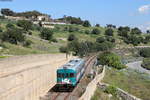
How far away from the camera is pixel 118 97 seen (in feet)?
125

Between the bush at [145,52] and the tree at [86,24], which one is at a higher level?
Answer: the tree at [86,24]

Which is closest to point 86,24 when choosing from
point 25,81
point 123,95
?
point 123,95

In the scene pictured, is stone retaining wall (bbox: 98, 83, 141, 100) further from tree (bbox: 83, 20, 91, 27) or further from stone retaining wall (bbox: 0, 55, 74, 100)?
tree (bbox: 83, 20, 91, 27)

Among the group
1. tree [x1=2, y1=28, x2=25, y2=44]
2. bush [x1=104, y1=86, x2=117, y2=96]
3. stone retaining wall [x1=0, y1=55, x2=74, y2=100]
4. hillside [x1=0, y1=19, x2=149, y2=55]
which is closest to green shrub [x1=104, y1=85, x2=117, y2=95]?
bush [x1=104, y1=86, x2=117, y2=96]

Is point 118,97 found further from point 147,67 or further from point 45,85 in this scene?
point 147,67

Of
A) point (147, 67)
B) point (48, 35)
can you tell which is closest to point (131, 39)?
point (147, 67)

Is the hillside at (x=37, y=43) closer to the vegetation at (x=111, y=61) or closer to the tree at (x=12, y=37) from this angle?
the tree at (x=12, y=37)

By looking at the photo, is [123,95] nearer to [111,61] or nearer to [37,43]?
[111,61]

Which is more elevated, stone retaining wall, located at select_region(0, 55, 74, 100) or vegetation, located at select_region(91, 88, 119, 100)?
stone retaining wall, located at select_region(0, 55, 74, 100)

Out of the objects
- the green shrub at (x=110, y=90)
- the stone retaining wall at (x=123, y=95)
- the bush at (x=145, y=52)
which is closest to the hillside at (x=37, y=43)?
the bush at (x=145, y=52)

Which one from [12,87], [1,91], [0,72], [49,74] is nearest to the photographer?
[1,91]

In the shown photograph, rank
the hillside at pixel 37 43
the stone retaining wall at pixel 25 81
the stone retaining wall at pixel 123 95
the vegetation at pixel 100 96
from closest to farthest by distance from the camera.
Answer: the stone retaining wall at pixel 25 81 < the vegetation at pixel 100 96 < the stone retaining wall at pixel 123 95 < the hillside at pixel 37 43

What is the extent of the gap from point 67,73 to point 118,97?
31.3 ft

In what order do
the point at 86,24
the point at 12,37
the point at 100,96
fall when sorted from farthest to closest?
the point at 86,24, the point at 12,37, the point at 100,96
